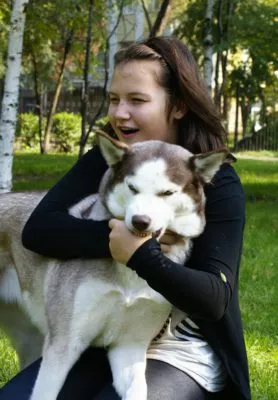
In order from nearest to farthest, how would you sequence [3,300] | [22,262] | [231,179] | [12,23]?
[231,179] < [22,262] < [3,300] < [12,23]

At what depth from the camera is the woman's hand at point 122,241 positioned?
2605 mm

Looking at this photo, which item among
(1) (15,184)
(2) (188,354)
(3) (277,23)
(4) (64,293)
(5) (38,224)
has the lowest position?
(1) (15,184)

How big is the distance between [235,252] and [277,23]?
9.14 metres

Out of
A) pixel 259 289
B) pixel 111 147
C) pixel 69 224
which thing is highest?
pixel 111 147

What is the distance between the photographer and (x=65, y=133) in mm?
23047

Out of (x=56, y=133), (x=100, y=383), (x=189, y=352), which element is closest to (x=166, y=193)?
(x=189, y=352)

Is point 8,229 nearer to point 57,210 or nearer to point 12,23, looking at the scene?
point 57,210

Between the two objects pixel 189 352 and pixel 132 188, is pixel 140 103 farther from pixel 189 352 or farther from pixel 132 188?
pixel 189 352

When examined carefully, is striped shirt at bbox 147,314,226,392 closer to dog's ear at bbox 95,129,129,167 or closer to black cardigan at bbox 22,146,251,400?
black cardigan at bbox 22,146,251,400

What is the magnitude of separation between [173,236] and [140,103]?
0.65 m

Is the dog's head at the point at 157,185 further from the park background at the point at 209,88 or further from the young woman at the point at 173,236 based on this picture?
the park background at the point at 209,88

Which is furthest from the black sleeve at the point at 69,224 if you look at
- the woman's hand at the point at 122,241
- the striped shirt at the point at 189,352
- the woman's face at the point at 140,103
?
the striped shirt at the point at 189,352

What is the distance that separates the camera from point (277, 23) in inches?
447

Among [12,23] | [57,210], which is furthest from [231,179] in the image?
[12,23]
